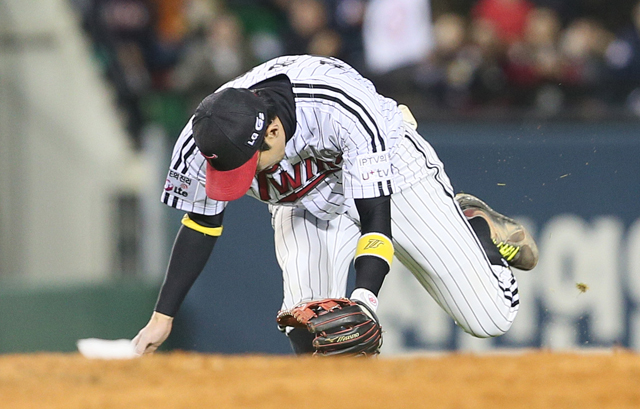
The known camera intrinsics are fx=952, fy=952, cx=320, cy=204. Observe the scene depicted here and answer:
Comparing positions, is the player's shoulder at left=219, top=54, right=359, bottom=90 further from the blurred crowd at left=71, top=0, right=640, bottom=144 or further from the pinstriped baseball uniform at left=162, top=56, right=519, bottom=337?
the blurred crowd at left=71, top=0, right=640, bottom=144

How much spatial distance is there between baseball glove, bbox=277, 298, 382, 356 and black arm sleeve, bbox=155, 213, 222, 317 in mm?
745

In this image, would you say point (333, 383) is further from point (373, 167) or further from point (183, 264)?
point (183, 264)

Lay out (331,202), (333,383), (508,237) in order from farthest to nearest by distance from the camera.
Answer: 1. (508,237)
2. (331,202)
3. (333,383)

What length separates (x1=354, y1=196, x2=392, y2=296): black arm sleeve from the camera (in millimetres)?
3834

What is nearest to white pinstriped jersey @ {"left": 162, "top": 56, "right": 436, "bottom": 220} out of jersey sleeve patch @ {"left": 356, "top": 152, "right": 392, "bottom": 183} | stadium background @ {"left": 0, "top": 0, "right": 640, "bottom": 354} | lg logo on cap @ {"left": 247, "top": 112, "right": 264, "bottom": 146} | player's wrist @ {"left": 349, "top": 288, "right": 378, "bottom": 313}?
jersey sleeve patch @ {"left": 356, "top": 152, "right": 392, "bottom": 183}

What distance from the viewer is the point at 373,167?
3908mm

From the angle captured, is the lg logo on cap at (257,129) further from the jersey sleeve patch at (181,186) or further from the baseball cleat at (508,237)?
the baseball cleat at (508,237)

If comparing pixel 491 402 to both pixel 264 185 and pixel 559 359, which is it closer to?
pixel 559 359

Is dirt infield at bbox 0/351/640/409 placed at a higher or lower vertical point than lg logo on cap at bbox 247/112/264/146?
lower

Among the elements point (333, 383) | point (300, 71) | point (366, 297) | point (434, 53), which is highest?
point (434, 53)

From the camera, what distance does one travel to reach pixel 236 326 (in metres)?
7.64

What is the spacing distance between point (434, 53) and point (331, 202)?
405 centimetres

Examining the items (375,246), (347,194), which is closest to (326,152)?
(347,194)

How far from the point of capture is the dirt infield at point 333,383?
9.01 feet
